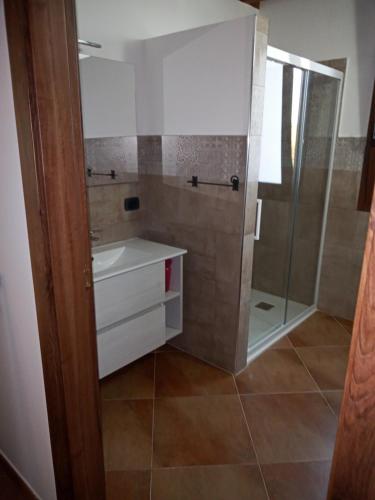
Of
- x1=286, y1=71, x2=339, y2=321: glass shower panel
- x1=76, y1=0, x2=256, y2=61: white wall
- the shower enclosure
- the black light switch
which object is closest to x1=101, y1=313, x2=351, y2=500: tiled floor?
the shower enclosure

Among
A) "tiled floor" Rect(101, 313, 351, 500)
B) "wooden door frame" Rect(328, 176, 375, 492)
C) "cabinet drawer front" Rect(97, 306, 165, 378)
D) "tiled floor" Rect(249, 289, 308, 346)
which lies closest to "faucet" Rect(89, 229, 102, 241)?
"cabinet drawer front" Rect(97, 306, 165, 378)

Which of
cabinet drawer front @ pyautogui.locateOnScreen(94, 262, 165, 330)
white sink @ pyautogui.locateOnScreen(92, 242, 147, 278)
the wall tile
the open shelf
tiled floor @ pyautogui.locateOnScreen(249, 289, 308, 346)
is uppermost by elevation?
the wall tile

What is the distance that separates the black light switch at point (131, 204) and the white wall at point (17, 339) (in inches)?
52.2

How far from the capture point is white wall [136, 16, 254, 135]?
1.98m

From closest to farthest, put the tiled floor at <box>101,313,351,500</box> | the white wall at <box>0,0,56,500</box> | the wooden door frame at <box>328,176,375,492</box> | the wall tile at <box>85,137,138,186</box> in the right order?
the wooden door frame at <box>328,176,375,492</box>, the white wall at <box>0,0,56,500</box>, the tiled floor at <box>101,313,351,500</box>, the wall tile at <box>85,137,138,186</box>

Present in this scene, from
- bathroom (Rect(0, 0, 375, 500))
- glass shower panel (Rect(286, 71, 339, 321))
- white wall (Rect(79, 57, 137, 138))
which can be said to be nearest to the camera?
bathroom (Rect(0, 0, 375, 500))

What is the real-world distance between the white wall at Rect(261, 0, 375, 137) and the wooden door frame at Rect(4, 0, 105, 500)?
2.54m

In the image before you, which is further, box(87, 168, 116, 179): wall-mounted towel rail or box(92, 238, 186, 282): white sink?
box(87, 168, 116, 179): wall-mounted towel rail

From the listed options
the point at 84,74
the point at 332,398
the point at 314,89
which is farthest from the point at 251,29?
the point at 332,398

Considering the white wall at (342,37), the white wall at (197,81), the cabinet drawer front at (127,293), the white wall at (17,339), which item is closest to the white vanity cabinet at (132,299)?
the cabinet drawer front at (127,293)

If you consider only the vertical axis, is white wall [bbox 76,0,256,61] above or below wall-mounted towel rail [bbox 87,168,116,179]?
above

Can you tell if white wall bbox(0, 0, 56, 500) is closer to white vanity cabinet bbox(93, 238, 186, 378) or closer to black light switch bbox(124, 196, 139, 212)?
white vanity cabinet bbox(93, 238, 186, 378)

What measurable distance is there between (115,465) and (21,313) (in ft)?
3.32

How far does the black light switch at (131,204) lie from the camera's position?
2.56 m
